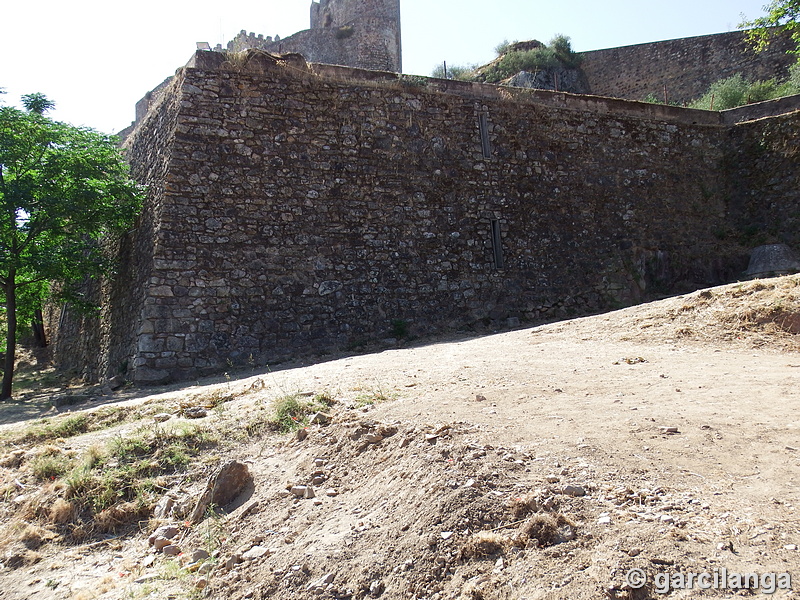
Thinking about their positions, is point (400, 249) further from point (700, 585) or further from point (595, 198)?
point (700, 585)

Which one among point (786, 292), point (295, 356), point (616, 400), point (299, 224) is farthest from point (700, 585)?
point (299, 224)

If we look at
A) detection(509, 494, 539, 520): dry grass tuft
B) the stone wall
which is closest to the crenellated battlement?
the stone wall

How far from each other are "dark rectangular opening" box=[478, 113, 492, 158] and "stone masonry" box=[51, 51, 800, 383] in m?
0.05

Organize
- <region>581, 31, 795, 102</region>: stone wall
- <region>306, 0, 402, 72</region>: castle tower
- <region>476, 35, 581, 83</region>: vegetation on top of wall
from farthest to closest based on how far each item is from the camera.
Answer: <region>306, 0, 402, 72</region>: castle tower < <region>476, 35, 581, 83</region>: vegetation on top of wall < <region>581, 31, 795, 102</region>: stone wall

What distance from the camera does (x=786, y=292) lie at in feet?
23.4

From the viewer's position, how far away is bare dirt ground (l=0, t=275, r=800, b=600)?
2.78m

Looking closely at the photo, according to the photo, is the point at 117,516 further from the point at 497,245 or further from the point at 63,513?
the point at 497,245

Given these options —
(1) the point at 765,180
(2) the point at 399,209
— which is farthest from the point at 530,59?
(2) the point at 399,209

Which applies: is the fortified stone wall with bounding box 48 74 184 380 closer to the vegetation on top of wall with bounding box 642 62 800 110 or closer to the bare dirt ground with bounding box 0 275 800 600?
the bare dirt ground with bounding box 0 275 800 600

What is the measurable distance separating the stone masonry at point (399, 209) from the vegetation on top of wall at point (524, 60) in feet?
43.4

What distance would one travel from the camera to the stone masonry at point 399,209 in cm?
971

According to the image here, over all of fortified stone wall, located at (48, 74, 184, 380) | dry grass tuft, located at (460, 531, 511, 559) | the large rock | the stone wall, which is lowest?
the large rock

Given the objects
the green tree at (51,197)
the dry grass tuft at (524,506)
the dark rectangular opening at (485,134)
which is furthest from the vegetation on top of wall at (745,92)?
the dry grass tuft at (524,506)

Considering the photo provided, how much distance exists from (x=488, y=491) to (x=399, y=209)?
8.13m
